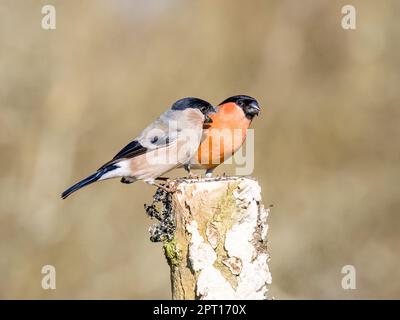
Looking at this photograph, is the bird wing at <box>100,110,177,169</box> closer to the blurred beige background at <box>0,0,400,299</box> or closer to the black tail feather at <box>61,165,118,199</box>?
the black tail feather at <box>61,165,118,199</box>

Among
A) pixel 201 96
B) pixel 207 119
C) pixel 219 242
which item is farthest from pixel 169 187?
pixel 201 96

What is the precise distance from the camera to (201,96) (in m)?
6.79

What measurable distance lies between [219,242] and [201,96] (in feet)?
10.8

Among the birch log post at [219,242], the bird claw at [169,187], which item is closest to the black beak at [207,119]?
the bird claw at [169,187]

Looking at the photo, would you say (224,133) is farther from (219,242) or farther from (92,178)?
(219,242)

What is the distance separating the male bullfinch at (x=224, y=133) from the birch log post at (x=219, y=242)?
4.34ft

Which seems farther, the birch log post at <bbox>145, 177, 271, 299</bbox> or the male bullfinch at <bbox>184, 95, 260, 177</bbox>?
the male bullfinch at <bbox>184, 95, 260, 177</bbox>

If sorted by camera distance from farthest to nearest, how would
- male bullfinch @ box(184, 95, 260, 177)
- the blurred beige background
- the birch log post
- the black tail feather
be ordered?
the blurred beige background < male bullfinch @ box(184, 95, 260, 177) < the black tail feather < the birch log post

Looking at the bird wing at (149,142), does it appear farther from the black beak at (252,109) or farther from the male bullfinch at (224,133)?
the black beak at (252,109)

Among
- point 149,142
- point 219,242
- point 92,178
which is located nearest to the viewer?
point 219,242

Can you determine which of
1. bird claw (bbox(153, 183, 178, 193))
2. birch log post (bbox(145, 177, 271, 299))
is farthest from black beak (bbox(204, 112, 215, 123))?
birch log post (bbox(145, 177, 271, 299))

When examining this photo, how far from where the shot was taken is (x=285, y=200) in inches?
265

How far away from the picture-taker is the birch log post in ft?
11.8

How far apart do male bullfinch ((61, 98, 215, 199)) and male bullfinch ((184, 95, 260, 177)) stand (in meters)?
0.13
